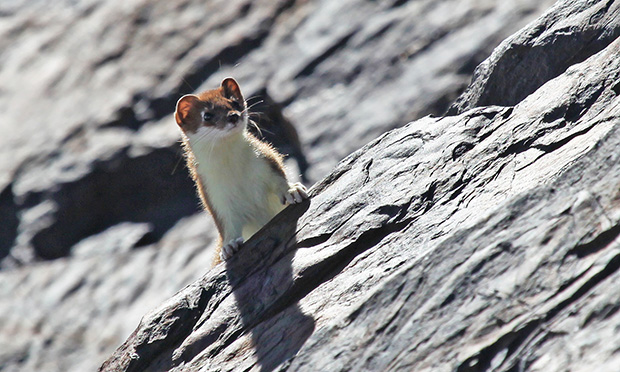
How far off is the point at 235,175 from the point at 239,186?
0.49 ft

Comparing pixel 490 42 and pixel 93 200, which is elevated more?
pixel 93 200

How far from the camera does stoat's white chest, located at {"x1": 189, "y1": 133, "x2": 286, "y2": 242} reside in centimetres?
891

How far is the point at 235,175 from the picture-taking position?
8.97 metres

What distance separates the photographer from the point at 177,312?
7840mm

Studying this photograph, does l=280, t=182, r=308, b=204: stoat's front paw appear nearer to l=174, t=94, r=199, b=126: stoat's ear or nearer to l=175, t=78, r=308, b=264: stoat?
l=175, t=78, r=308, b=264: stoat

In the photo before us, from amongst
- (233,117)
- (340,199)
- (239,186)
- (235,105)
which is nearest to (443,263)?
(340,199)

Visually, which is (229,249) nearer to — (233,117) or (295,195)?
(295,195)

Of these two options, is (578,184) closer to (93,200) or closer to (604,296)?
(604,296)

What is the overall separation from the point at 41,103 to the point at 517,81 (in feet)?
49.9

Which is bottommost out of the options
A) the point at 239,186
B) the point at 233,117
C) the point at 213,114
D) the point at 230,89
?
the point at 239,186

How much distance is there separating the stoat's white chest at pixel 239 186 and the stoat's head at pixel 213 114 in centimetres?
14

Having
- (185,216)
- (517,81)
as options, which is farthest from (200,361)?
(185,216)

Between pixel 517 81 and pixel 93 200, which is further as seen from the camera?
pixel 93 200

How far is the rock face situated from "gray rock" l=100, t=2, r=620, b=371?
2 centimetres
